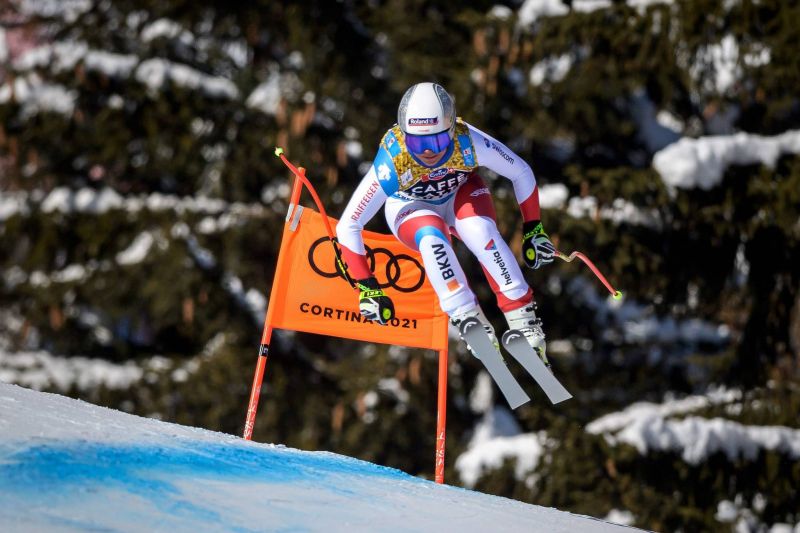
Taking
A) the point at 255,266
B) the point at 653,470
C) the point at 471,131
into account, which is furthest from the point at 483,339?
the point at 255,266

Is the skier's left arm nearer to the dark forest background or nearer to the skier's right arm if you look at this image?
the skier's right arm

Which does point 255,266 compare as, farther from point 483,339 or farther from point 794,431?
point 483,339

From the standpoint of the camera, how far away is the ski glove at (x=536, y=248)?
685 centimetres

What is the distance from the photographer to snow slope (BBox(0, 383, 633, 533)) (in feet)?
14.1

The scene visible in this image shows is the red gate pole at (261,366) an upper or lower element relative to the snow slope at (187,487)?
upper

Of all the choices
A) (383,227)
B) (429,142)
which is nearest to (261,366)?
(429,142)

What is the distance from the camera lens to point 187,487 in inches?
191

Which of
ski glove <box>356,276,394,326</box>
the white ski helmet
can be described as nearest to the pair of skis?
ski glove <box>356,276,394,326</box>

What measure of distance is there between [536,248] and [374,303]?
100 cm

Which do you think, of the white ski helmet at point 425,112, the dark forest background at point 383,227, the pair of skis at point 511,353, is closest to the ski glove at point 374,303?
the pair of skis at point 511,353

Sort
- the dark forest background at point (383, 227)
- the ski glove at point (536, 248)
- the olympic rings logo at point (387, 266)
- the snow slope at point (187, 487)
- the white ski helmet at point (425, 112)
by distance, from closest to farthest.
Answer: the snow slope at point (187, 487), the white ski helmet at point (425, 112), the ski glove at point (536, 248), the olympic rings logo at point (387, 266), the dark forest background at point (383, 227)

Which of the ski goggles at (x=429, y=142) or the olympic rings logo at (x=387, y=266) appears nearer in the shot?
the ski goggles at (x=429, y=142)

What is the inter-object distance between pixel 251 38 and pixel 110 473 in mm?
10790

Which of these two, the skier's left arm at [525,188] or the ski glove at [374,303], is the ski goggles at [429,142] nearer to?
the skier's left arm at [525,188]
